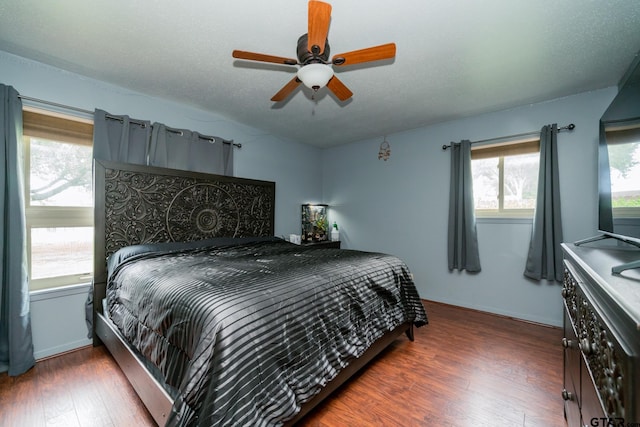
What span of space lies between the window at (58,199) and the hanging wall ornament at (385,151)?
353cm

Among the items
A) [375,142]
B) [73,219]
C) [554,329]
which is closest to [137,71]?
[73,219]

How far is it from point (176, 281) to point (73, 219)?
5.59 feet

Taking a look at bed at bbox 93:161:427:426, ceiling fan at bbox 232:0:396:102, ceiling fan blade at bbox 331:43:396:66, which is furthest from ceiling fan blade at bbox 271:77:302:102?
bed at bbox 93:161:427:426

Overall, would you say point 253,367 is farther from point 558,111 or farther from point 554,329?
point 558,111

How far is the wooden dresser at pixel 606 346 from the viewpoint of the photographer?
21.1 inches

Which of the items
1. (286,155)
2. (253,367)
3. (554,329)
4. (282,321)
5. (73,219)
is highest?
(286,155)

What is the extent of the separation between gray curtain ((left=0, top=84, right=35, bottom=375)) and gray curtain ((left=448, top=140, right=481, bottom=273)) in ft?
13.7

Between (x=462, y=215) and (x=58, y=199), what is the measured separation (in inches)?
166

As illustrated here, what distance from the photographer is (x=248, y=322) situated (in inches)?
46.8

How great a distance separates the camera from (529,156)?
3.03 m

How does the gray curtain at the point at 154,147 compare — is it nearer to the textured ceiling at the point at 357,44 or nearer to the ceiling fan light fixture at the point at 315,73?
the textured ceiling at the point at 357,44

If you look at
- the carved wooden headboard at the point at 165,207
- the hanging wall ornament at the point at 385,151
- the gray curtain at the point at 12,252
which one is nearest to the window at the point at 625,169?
the hanging wall ornament at the point at 385,151

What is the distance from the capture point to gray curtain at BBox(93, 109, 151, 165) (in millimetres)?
2397

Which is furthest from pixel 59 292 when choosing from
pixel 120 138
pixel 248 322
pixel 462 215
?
pixel 462 215
